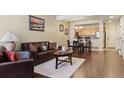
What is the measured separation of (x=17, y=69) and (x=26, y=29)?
8.20ft

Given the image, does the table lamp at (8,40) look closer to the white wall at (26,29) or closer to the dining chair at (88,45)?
the white wall at (26,29)

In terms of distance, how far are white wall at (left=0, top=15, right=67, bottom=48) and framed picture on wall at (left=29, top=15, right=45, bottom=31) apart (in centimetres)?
13

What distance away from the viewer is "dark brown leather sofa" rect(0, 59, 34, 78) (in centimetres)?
223

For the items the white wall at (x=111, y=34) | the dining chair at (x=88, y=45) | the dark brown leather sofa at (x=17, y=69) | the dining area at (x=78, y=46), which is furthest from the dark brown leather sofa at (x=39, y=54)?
the white wall at (x=111, y=34)

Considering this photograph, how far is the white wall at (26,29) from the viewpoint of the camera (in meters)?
3.87

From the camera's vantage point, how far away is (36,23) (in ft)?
16.4

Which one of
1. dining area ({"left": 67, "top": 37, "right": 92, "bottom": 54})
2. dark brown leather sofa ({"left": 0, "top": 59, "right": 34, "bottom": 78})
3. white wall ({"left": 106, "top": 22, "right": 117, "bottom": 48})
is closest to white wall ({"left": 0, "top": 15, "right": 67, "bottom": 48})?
dining area ({"left": 67, "top": 37, "right": 92, "bottom": 54})

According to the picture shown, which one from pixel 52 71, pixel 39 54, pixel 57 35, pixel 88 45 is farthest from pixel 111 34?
pixel 52 71

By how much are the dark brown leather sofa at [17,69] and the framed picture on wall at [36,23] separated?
254cm

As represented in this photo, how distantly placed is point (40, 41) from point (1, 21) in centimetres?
181

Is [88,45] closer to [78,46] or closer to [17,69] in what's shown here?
[78,46]
